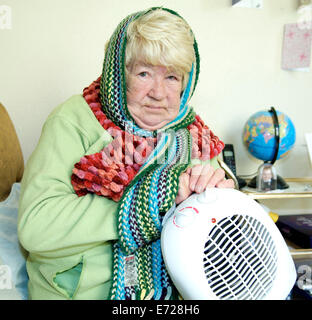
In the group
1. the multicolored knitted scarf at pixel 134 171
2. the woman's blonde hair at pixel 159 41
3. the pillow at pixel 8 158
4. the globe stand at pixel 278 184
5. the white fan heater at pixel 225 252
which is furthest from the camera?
the globe stand at pixel 278 184

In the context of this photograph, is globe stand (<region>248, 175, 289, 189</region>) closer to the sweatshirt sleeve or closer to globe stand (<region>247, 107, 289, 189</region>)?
globe stand (<region>247, 107, 289, 189</region>)

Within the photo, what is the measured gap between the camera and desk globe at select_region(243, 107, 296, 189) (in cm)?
140

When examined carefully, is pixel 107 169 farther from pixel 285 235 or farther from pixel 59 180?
pixel 285 235

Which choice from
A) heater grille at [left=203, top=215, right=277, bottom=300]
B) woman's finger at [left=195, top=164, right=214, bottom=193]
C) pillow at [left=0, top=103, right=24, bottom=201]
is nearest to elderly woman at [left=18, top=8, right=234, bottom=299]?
woman's finger at [left=195, top=164, right=214, bottom=193]

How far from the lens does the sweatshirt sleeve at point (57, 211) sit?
0.73 meters

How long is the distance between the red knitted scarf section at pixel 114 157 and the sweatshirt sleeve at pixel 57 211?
31 millimetres

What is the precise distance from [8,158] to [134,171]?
1.52 ft

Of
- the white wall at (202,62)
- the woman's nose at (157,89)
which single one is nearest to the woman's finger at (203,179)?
the woman's nose at (157,89)

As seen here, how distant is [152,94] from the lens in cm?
90

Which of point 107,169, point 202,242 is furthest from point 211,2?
point 202,242

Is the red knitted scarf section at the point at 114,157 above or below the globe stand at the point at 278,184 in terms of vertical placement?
above

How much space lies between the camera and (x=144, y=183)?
73 cm

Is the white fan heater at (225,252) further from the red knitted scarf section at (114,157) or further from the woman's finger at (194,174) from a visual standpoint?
the red knitted scarf section at (114,157)
